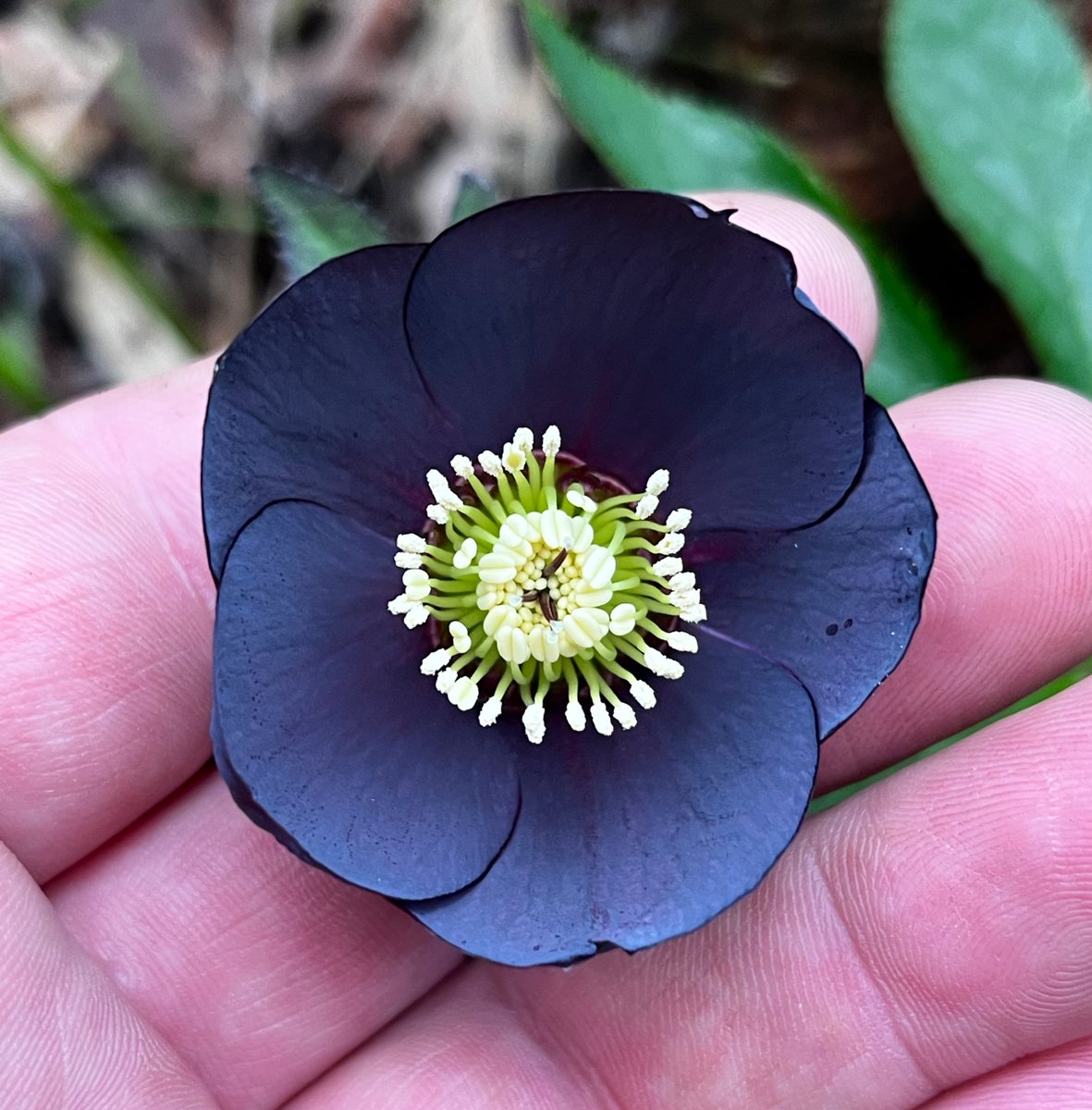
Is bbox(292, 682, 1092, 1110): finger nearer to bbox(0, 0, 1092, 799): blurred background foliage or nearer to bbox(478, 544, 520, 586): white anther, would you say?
bbox(478, 544, 520, 586): white anther

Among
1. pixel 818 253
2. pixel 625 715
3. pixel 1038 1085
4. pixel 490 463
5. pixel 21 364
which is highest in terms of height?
pixel 818 253

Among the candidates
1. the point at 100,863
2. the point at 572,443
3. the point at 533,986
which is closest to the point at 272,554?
the point at 572,443

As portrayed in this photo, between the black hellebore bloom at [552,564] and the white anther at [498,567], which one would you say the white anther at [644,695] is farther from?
the white anther at [498,567]

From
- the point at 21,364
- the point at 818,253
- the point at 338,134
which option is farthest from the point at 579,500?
the point at 338,134

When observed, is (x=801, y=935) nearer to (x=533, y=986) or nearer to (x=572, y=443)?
(x=533, y=986)

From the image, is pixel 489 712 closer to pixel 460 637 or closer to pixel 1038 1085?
pixel 460 637
